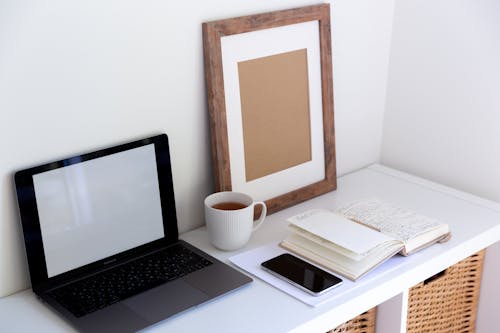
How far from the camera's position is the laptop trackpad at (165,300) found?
1236 millimetres

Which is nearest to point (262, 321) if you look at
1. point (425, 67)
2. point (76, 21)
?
point (76, 21)

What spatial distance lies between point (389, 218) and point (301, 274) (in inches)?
10.9

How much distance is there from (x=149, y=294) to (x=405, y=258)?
1.69 ft

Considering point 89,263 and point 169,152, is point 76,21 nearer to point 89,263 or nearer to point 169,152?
point 169,152

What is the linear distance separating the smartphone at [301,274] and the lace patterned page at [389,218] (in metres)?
0.19

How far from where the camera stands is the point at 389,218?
153cm

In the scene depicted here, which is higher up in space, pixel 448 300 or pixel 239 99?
pixel 239 99

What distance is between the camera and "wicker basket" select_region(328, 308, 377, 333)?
147cm

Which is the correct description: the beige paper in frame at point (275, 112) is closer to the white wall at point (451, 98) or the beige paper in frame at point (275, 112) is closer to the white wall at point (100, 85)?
the white wall at point (100, 85)

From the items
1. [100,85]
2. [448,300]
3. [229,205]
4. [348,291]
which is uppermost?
[100,85]

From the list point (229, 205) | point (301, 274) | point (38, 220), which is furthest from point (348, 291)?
point (38, 220)

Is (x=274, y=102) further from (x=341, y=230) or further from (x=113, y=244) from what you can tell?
(x=113, y=244)

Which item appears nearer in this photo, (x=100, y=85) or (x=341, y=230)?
(x=100, y=85)

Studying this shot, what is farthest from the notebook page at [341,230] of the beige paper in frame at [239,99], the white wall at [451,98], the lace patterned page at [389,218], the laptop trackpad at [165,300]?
the white wall at [451,98]
